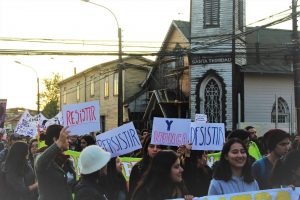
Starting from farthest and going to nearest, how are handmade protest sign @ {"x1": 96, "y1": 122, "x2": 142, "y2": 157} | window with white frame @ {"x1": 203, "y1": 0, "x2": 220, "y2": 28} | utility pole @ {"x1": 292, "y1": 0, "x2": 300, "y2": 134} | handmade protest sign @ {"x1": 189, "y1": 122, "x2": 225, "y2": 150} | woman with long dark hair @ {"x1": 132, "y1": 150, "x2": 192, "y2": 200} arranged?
window with white frame @ {"x1": 203, "y1": 0, "x2": 220, "y2": 28} < utility pole @ {"x1": 292, "y1": 0, "x2": 300, "y2": 134} < handmade protest sign @ {"x1": 189, "y1": 122, "x2": 225, "y2": 150} < handmade protest sign @ {"x1": 96, "y1": 122, "x2": 142, "y2": 157} < woman with long dark hair @ {"x1": 132, "y1": 150, "x2": 192, "y2": 200}

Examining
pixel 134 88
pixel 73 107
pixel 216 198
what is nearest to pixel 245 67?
pixel 134 88

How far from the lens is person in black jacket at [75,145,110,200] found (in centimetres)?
407

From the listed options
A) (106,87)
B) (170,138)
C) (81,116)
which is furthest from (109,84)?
(81,116)

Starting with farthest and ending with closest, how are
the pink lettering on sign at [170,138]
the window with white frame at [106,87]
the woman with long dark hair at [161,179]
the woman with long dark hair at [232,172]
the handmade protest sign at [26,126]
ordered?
the window with white frame at [106,87] → the handmade protest sign at [26,126] → the pink lettering on sign at [170,138] → the woman with long dark hair at [232,172] → the woman with long dark hair at [161,179]

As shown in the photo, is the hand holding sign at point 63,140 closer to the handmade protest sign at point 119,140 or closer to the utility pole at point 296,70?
the handmade protest sign at point 119,140

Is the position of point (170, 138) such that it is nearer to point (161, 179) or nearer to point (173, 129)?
point (173, 129)

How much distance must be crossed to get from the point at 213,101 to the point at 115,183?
20718 mm

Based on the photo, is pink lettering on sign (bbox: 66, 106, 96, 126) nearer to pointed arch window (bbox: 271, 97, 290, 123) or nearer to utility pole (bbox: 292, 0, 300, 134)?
utility pole (bbox: 292, 0, 300, 134)

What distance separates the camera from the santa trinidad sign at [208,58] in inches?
1006

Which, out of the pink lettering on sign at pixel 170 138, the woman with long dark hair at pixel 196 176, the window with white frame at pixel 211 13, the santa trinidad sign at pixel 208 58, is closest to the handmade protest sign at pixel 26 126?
the pink lettering on sign at pixel 170 138

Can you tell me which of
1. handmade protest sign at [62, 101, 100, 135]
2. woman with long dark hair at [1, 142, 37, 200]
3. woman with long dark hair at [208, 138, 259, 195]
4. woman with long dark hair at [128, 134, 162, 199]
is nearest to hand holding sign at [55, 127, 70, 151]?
woman with long dark hair at [128, 134, 162, 199]

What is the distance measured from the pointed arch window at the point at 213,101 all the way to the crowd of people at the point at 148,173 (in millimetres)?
18908

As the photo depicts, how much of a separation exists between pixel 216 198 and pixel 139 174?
134 cm

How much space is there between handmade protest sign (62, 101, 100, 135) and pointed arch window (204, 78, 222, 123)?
1914cm
